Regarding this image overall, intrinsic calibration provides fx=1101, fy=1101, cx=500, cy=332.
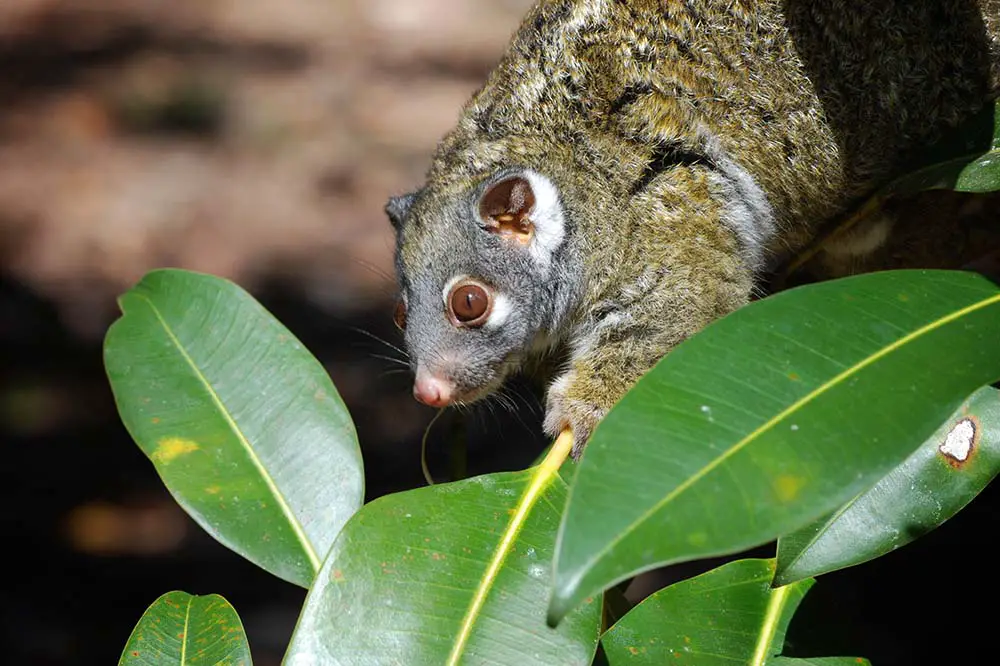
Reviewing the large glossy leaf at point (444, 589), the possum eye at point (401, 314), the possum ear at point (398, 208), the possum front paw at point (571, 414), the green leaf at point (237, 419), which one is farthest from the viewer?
the possum ear at point (398, 208)

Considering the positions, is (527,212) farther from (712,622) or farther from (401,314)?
(712,622)

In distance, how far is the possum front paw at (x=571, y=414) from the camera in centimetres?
286

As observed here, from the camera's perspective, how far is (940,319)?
1.89m

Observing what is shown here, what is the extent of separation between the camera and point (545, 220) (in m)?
3.11

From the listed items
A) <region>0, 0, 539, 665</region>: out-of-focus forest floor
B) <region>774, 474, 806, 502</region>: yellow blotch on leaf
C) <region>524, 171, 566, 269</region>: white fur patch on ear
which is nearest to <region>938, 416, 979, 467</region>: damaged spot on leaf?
<region>774, 474, 806, 502</region>: yellow blotch on leaf

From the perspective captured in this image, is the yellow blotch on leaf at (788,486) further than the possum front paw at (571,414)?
No

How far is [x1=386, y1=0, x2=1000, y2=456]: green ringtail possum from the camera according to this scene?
9.53 feet

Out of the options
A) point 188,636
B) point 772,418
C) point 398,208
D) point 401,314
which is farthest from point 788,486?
point 398,208

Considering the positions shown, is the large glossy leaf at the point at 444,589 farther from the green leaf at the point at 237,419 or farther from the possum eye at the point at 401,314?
the possum eye at the point at 401,314

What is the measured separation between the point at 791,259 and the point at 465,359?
3.11 feet

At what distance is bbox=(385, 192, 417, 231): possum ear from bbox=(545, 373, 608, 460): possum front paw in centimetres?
80

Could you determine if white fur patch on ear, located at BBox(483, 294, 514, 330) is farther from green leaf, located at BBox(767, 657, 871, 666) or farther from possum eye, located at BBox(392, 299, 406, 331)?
green leaf, located at BBox(767, 657, 871, 666)

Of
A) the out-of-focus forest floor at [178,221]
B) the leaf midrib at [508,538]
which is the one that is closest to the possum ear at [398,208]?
the out-of-focus forest floor at [178,221]

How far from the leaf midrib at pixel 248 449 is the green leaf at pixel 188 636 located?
21 centimetres
